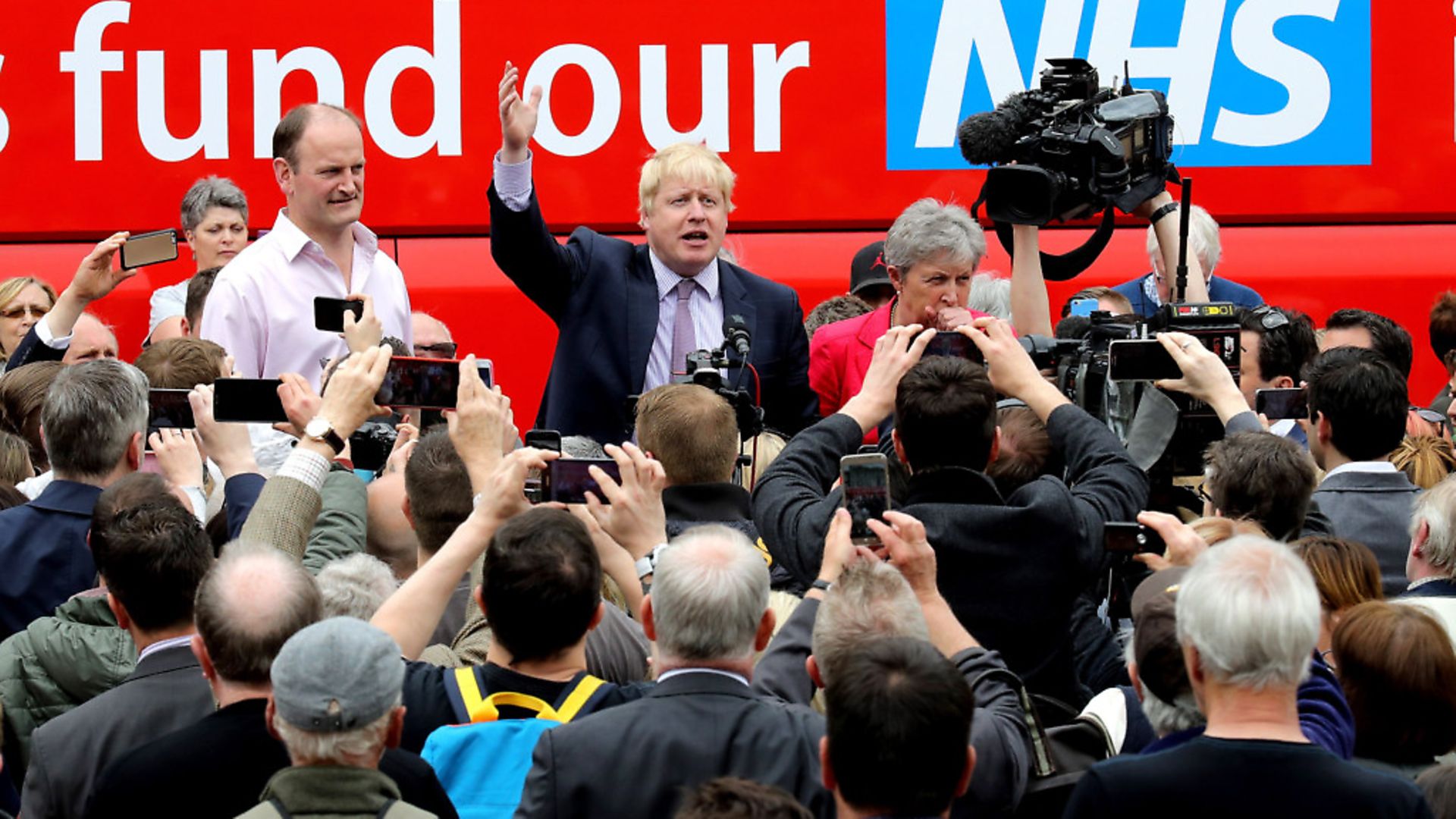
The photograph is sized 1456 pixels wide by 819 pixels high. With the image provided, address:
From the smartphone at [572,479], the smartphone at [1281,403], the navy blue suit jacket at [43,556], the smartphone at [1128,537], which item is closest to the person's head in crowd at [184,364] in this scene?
the navy blue suit jacket at [43,556]

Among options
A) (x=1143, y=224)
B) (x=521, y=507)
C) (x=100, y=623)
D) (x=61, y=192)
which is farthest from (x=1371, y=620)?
(x=61, y=192)

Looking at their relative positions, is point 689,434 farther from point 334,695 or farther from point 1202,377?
point 334,695

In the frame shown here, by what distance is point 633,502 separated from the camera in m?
3.85

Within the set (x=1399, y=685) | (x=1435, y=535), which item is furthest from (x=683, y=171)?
(x=1399, y=685)

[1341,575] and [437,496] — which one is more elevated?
[437,496]

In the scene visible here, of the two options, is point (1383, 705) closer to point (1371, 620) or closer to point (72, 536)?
point (1371, 620)

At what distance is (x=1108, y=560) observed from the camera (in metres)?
4.52

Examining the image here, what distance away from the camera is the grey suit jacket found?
3330 millimetres

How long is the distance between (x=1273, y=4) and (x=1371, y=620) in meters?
4.25

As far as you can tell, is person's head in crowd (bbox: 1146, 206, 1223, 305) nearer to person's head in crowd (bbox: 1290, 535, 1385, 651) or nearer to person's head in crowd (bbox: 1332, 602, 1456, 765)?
person's head in crowd (bbox: 1290, 535, 1385, 651)

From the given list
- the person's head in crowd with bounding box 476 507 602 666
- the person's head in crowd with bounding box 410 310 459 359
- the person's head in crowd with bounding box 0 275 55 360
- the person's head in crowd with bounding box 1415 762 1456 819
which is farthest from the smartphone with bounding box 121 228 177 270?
the person's head in crowd with bounding box 1415 762 1456 819

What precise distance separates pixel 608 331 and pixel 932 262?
0.96 metres

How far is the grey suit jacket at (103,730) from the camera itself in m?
3.33

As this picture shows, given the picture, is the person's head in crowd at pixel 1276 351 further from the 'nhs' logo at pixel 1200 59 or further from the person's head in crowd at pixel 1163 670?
the person's head in crowd at pixel 1163 670
